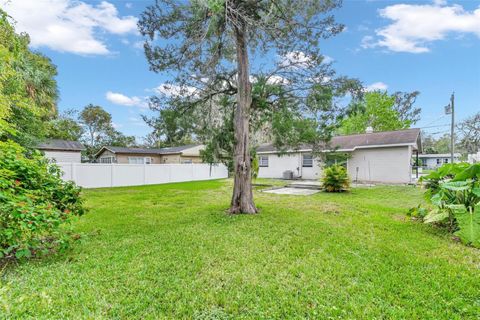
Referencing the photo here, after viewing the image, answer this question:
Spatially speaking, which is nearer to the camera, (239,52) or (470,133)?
(239,52)

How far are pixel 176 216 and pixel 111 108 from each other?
30.2 metres

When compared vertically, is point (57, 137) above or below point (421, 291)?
above

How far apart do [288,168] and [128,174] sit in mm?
11496

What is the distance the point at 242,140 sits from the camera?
653 cm

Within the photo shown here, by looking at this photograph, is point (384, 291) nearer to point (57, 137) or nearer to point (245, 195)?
point (245, 195)

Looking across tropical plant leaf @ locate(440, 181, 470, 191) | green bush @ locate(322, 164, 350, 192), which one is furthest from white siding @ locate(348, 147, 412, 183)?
tropical plant leaf @ locate(440, 181, 470, 191)

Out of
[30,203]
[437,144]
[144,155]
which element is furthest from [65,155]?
[437,144]

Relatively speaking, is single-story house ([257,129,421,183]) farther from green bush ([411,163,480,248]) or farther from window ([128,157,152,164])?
→ window ([128,157,152,164])

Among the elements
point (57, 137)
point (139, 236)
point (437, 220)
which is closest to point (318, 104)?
point (437, 220)

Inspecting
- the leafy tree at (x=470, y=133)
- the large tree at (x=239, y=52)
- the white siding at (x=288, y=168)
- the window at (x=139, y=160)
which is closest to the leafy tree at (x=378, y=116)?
the leafy tree at (x=470, y=133)

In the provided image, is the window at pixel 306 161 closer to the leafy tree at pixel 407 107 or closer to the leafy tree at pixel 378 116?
the leafy tree at pixel 378 116

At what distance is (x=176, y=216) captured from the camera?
257 inches

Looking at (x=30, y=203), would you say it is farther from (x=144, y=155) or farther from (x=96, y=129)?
(x=96, y=129)

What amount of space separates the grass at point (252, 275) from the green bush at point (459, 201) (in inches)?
12.3
